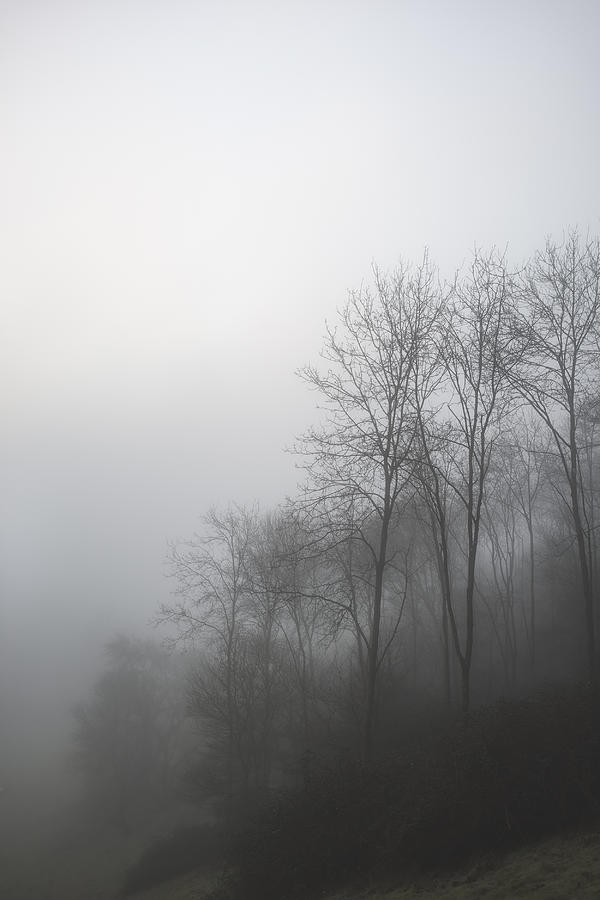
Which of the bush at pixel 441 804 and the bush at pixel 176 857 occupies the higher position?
the bush at pixel 441 804

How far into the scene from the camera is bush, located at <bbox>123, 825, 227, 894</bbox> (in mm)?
17750

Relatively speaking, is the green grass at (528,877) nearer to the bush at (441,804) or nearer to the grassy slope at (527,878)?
the grassy slope at (527,878)

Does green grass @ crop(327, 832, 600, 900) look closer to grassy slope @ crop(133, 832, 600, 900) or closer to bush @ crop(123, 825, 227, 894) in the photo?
grassy slope @ crop(133, 832, 600, 900)

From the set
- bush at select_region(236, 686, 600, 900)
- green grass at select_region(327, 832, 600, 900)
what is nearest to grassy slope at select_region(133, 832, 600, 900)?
green grass at select_region(327, 832, 600, 900)

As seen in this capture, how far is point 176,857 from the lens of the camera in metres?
19.0

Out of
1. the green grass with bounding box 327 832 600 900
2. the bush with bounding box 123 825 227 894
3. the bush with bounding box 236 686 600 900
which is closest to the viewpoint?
the green grass with bounding box 327 832 600 900

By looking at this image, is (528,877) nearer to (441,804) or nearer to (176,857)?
(441,804)

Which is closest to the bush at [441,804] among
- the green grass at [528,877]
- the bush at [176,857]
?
the green grass at [528,877]

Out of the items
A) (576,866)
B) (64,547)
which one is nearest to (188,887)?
(576,866)

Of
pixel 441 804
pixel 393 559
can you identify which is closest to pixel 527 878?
pixel 441 804

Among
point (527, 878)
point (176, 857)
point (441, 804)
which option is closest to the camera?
point (527, 878)

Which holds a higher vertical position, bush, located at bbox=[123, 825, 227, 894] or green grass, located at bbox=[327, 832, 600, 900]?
green grass, located at bbox=[327, 832, 600, 900]

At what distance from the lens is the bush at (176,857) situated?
17750mm

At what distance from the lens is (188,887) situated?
15.4 metres
